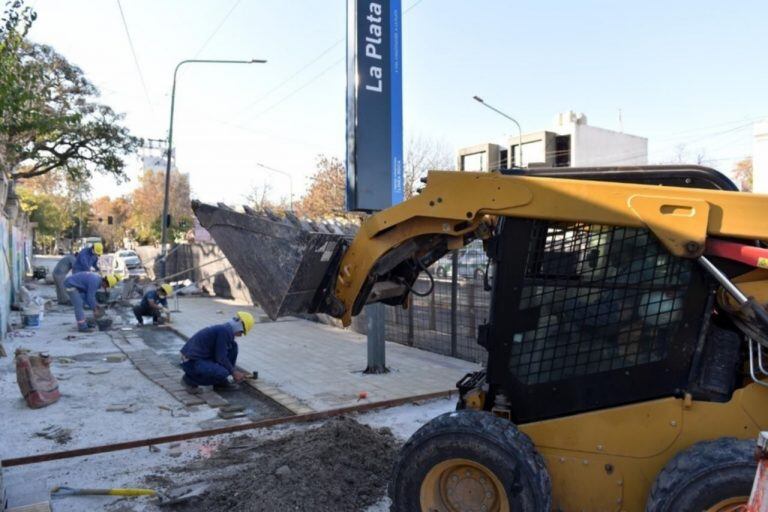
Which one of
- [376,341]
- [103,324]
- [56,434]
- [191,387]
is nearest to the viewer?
[56,434]

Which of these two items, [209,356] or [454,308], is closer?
[209,356]

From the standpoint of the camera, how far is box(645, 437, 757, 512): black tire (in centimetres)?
253

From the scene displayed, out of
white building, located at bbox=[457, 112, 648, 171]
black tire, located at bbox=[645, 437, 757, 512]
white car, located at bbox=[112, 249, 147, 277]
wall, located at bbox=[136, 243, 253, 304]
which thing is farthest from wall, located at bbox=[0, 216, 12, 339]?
white building, located at bbox=[457, 112, 648, 171]

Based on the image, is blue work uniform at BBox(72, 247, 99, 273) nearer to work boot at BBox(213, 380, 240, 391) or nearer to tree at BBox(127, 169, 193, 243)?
work boot at BBox(213, 380, 240, 391)

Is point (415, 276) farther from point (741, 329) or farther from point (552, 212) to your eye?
point (741, 329)

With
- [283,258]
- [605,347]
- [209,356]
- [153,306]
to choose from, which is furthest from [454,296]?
[153,306]

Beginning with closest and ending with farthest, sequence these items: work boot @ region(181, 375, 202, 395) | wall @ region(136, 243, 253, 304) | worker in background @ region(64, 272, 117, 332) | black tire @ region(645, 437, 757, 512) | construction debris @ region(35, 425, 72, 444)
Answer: black tire @ region(645, 437, 757, 512) < construction debris @ region(35, 425, 72, 444) < work boot @ region(181, 375, 202, 395) < worker in background @ region(64, 272, 117, 332) < wall @ region(136, 243, 253, 304)

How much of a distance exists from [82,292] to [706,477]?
42.1 ft

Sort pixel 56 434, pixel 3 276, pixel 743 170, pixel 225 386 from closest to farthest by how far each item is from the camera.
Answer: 1. pixel 56 434
2. pixel 225 386
3. pixel 3 276
4. pixel 743 170

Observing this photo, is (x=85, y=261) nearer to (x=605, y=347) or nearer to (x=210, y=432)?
(x=210, y=432)

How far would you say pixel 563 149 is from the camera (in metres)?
47.9

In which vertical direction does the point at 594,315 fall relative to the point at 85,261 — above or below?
below

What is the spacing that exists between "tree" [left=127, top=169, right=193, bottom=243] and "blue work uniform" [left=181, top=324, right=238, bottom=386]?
39142 mm

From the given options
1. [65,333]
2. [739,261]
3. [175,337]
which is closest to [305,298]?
[739,261]
